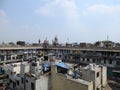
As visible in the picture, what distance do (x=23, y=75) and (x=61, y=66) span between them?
7.61 meters

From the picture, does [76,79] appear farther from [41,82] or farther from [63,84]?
[41,82]

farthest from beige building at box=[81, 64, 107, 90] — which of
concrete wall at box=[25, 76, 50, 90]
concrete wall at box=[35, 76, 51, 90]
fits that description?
concrete wall at box=[25, 76, 50, 90]

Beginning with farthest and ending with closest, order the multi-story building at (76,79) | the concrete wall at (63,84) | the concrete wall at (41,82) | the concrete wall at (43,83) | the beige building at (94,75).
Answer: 1. the beige building at (94,75)
2. the concrete wall at (43,83)
3. the concrete wall at (41,82)
4. the multi-story building at (76,79)
5. the concrete wall at (63,84)

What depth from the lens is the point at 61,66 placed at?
2762 centimetres

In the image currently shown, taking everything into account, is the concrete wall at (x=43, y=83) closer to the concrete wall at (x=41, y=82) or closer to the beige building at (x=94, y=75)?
the concrete wall at (x=41, y=82)

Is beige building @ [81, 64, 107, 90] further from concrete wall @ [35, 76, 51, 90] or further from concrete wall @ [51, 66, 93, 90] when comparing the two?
concrete wall @ [35, 76, 51, 90]

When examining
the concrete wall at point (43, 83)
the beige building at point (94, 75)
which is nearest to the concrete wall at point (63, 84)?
the concrete wall at point (43, 83)

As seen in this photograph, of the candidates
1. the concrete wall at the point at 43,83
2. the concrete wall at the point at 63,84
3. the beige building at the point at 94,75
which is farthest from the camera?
the beige building at the point at 94,75

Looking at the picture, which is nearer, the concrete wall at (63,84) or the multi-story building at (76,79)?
the concrete wall at (63,84)

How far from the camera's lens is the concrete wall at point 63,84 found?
22891 mm

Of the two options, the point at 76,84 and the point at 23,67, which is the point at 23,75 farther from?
the point at 76,84

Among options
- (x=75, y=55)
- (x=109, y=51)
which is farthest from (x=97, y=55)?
(x=75, y=55)

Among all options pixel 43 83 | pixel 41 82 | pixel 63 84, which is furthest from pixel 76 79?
pixel 41 82

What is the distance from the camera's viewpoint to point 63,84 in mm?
25094
